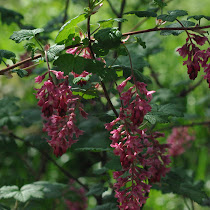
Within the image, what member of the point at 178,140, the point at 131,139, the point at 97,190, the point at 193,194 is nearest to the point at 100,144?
the point at 97,190

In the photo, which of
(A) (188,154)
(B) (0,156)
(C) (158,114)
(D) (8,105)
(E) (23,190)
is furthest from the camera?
(A) (188,154)

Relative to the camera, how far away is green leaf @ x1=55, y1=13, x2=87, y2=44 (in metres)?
1.39

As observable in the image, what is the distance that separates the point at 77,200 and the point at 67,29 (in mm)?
1941

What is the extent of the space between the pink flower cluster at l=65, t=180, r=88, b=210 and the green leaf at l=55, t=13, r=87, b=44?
183 cm

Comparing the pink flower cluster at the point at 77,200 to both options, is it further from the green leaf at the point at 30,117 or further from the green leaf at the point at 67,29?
the green leaf at the point at 67,29

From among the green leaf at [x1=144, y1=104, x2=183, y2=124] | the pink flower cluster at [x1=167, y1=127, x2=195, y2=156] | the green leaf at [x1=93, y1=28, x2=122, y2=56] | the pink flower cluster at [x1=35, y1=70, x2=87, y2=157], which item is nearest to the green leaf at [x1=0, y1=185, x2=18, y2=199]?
the pink flower cluster at [x1=35, y1=70, x2=87, y2=157]

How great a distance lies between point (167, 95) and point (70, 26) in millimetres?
1599

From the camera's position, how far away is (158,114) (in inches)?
66.9

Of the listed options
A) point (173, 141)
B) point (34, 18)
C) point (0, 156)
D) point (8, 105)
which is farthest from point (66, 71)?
point (34, 18)

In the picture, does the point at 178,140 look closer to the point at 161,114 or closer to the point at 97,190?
the point at 97,190

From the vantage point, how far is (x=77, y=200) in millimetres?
2984

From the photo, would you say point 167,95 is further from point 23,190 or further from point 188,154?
point 188,154

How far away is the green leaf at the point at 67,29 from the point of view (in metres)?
1.39

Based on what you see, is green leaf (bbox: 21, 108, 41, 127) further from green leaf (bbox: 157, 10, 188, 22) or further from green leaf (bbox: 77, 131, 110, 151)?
green leaf (bbox: 157, 10, 188, 22)
